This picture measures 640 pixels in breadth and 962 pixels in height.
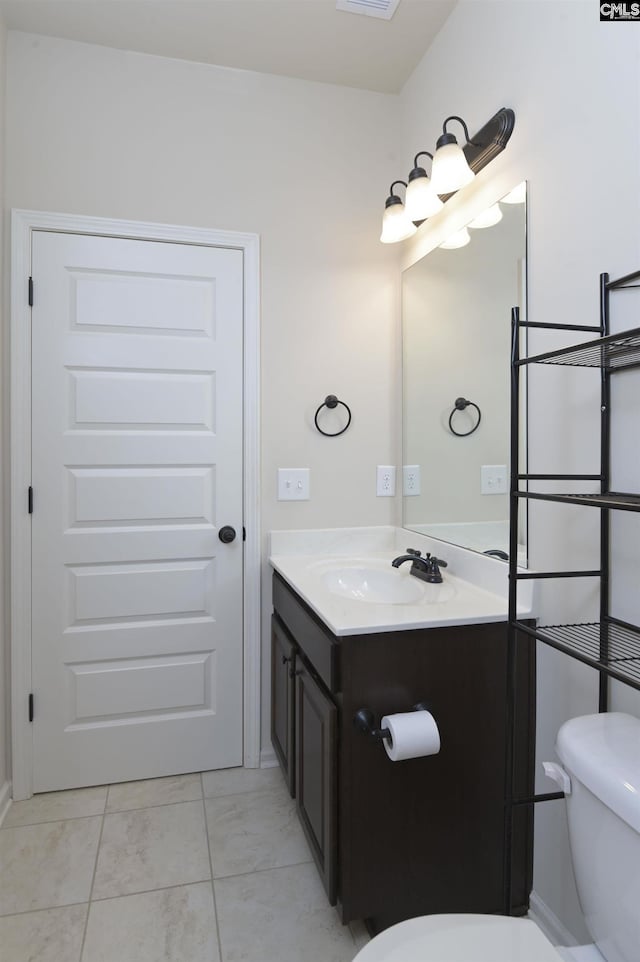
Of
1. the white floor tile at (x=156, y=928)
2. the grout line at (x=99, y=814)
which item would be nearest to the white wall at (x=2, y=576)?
the grout line at (x=99, y=814)

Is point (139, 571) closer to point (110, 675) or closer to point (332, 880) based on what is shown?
point (110, 675)

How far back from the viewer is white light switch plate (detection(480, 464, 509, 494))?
1667mm

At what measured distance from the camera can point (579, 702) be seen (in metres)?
1.35

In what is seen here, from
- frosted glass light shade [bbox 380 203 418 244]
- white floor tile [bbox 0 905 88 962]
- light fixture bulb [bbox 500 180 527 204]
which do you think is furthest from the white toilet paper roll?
frosted glass light shade [bbox 380 203 418 244]

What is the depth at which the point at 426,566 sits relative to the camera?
6.00 ft

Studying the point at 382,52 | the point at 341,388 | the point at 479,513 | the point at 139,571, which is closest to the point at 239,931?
the point at 139,571

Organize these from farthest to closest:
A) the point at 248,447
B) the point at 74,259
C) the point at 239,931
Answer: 1. the point at 248,447
2. the point at 74,259
3. the point at 239,931

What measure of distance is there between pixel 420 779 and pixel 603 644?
604 millimetres

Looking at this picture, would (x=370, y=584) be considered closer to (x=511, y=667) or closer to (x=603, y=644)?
(x=511, y=667)

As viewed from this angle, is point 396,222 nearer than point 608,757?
No

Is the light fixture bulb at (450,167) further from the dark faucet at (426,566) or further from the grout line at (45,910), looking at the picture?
the grout line at (45,910)

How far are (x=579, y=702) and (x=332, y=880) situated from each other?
760 millimetres

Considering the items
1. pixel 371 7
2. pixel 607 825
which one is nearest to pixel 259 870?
pixel 607 825

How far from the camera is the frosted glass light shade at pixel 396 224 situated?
2004mm
